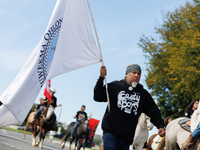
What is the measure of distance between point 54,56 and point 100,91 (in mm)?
1403

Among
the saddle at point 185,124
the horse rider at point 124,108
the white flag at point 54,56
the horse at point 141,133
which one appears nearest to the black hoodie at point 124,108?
the horse rider at point 124,108

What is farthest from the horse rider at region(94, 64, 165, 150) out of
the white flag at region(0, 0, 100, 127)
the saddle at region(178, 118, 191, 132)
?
the saddle at region(178, 118, 191, 132)

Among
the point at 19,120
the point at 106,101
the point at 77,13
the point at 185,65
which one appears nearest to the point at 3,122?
the point at 19,120

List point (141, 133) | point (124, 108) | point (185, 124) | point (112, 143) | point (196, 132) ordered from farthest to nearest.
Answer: point (141, 133), point (185, 124), point (196, 132), point (124, 108), point (112, 143)

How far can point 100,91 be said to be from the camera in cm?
476

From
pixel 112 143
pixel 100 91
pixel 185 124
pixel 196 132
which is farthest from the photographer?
pixel 185 124

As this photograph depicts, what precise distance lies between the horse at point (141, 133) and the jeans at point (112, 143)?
455 cm

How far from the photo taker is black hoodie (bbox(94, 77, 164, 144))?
455 cm

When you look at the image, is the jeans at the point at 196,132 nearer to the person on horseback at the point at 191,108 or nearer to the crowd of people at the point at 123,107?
the crowd of people at the point at 123,107

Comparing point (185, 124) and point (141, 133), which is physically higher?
point (185, 124)

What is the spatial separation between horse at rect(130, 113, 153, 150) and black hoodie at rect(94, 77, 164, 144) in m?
4.27

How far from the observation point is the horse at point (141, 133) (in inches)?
359

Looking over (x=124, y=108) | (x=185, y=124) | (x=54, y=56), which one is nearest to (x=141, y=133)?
(x=185, y=124)

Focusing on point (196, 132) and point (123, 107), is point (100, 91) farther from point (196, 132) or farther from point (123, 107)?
point (196, 132)
